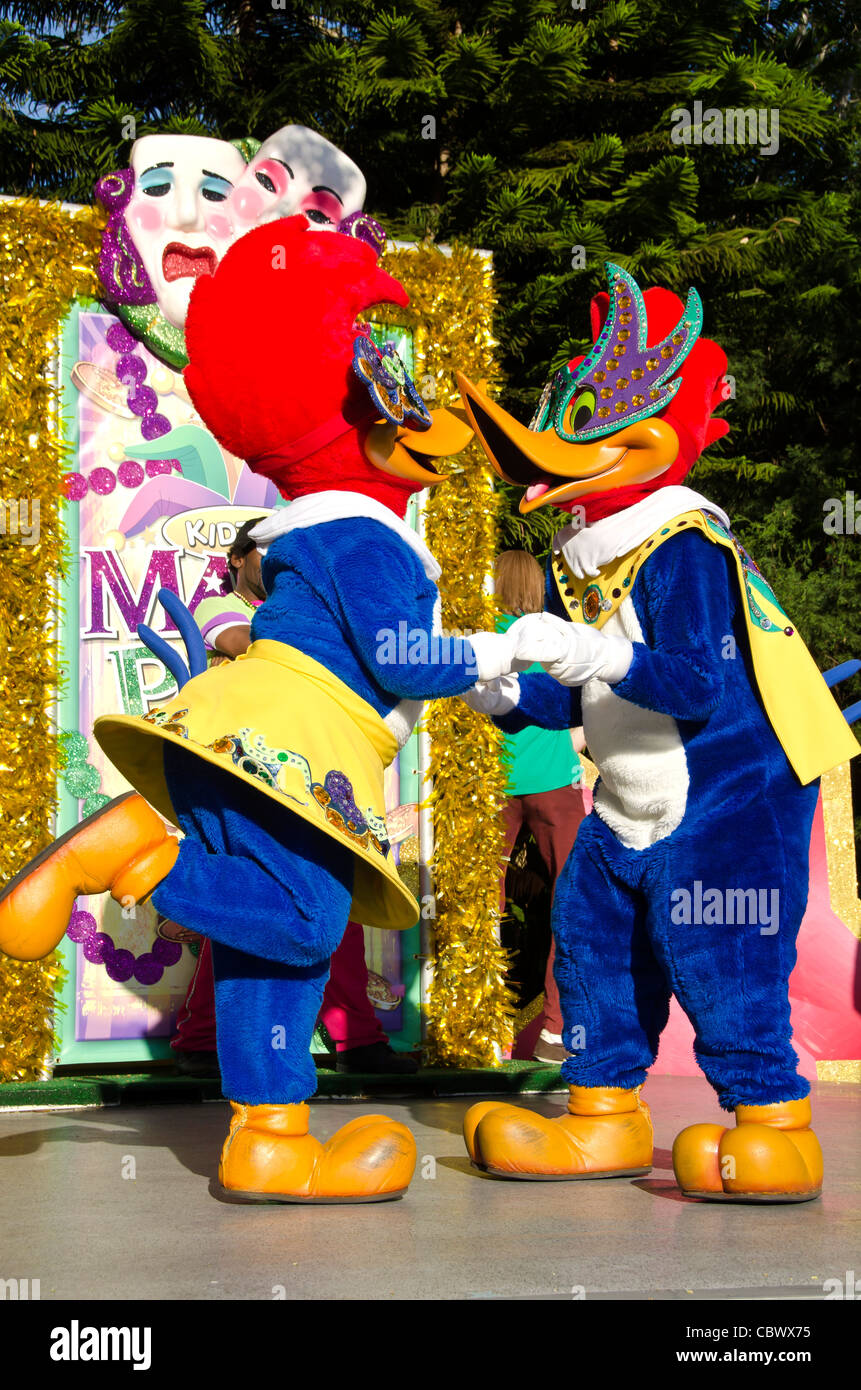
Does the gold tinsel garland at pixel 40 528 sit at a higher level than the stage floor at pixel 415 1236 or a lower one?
higher

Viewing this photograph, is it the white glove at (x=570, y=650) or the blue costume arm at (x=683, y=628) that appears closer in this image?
the white glove at (x=570, y=650)

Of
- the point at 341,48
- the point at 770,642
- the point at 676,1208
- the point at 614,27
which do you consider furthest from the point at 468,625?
the point at 614,27

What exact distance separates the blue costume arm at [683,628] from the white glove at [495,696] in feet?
1.12

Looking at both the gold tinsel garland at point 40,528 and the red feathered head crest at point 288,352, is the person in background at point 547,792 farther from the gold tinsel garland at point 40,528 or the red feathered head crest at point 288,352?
the red feathered head crest at point 288,352

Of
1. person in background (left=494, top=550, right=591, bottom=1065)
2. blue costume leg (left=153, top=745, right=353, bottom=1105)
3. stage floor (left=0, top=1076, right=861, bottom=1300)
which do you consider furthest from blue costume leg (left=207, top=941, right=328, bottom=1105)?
person in background (left=494, top=550, right=591, bottom=1065)

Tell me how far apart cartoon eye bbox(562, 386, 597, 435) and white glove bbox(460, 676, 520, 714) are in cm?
57

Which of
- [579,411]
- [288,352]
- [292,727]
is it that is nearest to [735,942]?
[292,727]

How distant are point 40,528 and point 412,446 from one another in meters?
2.00

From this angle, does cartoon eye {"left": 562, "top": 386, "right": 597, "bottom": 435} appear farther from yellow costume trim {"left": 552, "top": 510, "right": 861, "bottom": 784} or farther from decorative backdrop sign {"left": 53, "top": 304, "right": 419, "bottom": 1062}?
decorative backdrop sign {"left": 53, "top": 304, "right": 419, "bottom": 1062}

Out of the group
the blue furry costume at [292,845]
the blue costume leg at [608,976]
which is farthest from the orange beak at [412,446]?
the blue costume leg at [608,976]

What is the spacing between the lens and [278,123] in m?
11.0

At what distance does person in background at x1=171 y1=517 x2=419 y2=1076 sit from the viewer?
15.0 ft

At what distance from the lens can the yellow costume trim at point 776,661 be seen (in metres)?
3.06
